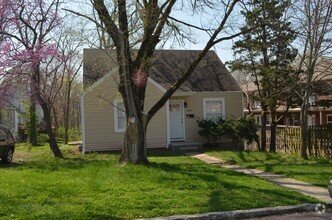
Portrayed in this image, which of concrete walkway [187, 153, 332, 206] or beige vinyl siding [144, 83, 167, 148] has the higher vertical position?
beige vinyl siding [144, 83, 167, 148]

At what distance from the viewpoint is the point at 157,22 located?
11719 mm

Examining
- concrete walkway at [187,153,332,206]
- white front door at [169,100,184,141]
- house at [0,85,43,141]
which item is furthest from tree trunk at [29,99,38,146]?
concrete walkway at [187,153,332,206]

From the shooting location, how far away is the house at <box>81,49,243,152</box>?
61.4 feet

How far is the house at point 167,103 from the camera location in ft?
61.4

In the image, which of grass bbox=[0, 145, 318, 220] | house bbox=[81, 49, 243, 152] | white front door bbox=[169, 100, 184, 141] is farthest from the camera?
white front door bbox=[169, 100, 184, 141]

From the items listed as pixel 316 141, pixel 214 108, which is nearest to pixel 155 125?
pixel 214 108

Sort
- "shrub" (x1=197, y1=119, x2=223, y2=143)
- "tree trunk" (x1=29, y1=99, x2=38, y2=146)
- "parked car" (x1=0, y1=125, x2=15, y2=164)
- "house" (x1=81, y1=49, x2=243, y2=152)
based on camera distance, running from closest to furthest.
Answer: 1. "parked car" (x1=0, y1=125, x2=15, y2=164)
2. "house" (x1=81, y1=49, x2=243, y2=152)
3. "shrub" (x1=197, y1=119, x2=223, y2=143)
4. "tree trunk" (x1=29, y1=99, x2=38, y2=146)

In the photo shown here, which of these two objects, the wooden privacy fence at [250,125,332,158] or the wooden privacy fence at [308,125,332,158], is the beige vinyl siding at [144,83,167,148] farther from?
the wooden privacy fence at [308,125,332,158]

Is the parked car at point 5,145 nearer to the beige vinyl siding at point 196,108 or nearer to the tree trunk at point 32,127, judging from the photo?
the beige vinyl siding at point 196,108

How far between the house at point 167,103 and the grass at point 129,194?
8200 millimetres

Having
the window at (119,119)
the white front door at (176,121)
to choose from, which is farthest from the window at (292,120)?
the window at (119,119)

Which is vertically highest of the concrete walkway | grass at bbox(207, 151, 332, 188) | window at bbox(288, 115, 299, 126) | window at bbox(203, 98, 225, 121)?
window at bbox(203, 98, 225, 121)

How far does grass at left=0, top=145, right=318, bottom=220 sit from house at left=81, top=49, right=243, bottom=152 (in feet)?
26.9

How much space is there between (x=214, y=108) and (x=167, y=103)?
2942 millimetres
